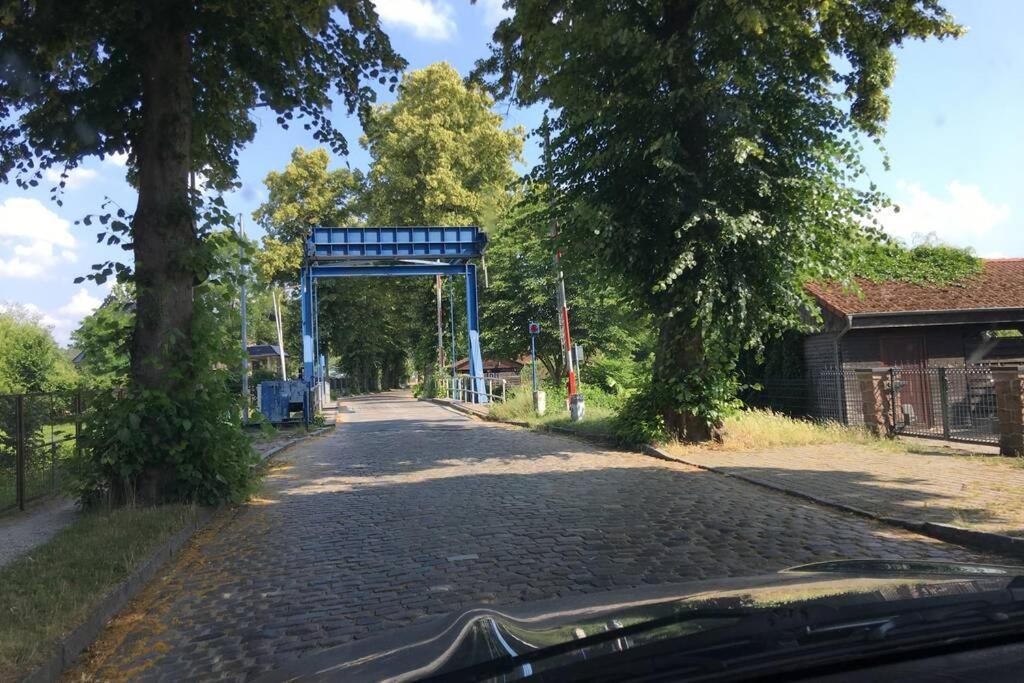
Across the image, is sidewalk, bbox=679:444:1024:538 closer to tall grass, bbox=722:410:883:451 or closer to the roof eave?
tall grass, bbox=722:410:883:451

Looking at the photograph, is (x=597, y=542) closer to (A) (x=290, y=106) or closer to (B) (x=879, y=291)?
(A) (x=290, y=106)

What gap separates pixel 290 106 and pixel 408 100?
36.0m

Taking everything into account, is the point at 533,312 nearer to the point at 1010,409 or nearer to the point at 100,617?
the point at 1010,409

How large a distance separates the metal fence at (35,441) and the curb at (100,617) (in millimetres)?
2993

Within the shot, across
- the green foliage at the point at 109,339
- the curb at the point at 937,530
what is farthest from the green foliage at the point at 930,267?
the green foliage at the point at 109,339

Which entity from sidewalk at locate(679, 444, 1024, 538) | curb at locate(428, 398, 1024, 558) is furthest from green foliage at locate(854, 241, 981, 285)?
curb at locate(428, 398, 1024, 558)

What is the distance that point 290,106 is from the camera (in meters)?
12.2

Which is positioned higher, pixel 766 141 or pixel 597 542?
pixel 766 141

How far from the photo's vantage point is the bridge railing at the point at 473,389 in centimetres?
3133

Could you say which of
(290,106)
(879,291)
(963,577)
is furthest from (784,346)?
(963,577)

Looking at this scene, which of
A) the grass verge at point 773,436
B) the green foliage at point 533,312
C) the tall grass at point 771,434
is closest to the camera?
the grass verge at point 773,436

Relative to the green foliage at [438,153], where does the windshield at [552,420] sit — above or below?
below

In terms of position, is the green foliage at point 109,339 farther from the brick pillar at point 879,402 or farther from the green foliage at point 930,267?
the green foliage at point 930,267

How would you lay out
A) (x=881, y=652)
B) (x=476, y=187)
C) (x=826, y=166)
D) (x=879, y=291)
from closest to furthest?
(x=881, y=652)
(x=826, y=166)
(x=879, y=291)
(x=476, y=187)
